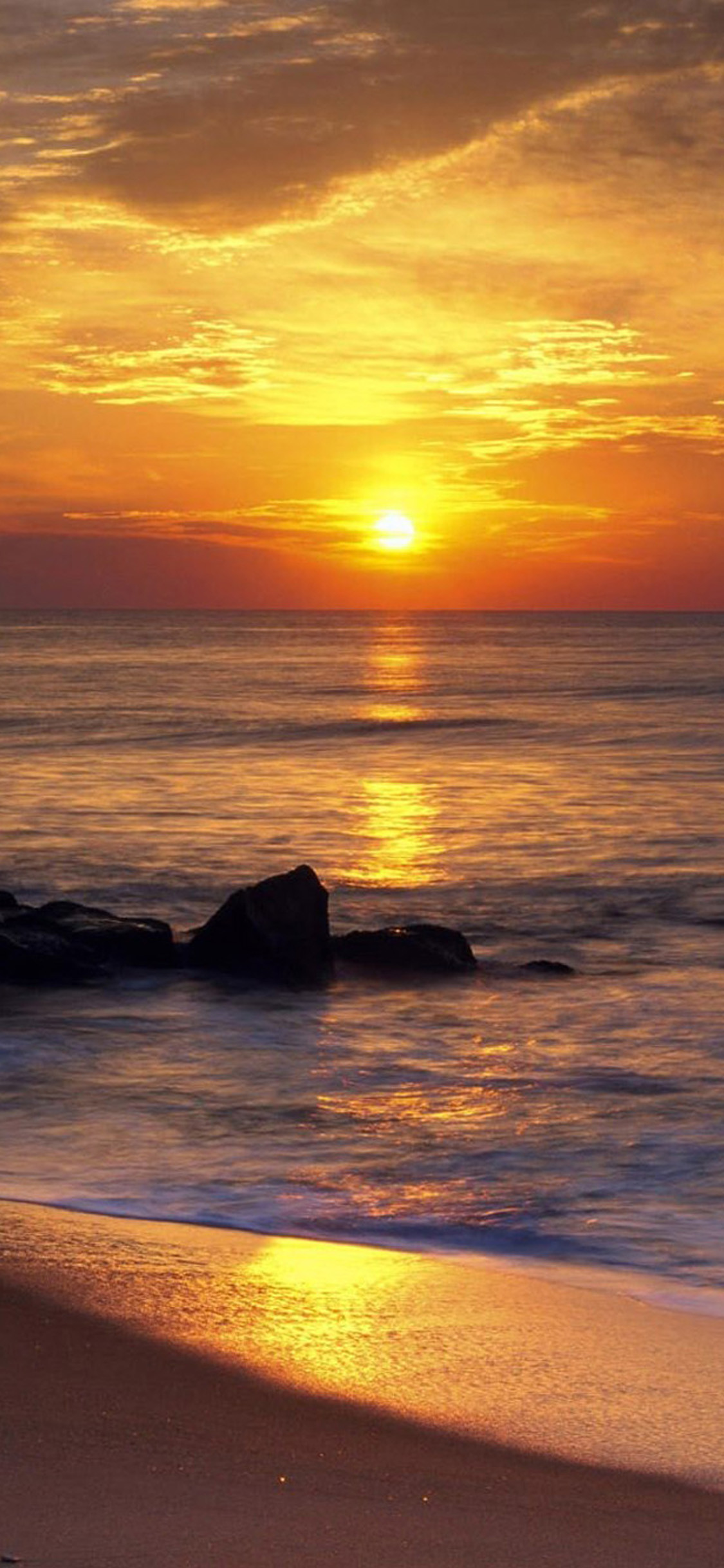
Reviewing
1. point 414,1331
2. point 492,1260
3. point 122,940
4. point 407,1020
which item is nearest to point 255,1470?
point 414,1331

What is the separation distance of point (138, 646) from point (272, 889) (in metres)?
122

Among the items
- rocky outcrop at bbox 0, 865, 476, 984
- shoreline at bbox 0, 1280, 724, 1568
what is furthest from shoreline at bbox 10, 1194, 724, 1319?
rocky outcrop at bbox 0, 865, 476, 984

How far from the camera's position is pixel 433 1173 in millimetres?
8234

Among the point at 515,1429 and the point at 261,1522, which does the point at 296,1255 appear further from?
the point at 261,1522

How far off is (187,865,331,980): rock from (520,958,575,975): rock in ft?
5.87

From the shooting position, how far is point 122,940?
46.0 ft

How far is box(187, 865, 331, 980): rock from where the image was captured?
13.7m

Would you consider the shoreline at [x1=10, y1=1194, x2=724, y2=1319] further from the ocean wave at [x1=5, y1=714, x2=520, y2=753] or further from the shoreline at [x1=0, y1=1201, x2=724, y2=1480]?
the ocean wave at [x1=5, y1=714, x2=520, y2=753]

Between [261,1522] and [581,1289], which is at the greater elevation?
[261,1522]

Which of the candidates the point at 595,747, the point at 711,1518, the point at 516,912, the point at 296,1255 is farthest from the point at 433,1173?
the point at 595,747

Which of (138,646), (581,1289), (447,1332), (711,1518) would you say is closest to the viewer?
(711,1518)

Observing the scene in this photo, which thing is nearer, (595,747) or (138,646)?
(595,747)

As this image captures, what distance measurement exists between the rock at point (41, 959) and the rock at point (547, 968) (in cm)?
374

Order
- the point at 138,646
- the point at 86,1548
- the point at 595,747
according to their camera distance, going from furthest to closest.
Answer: the point at 138,646 < the point at 595,747 < the point at 86,1548
